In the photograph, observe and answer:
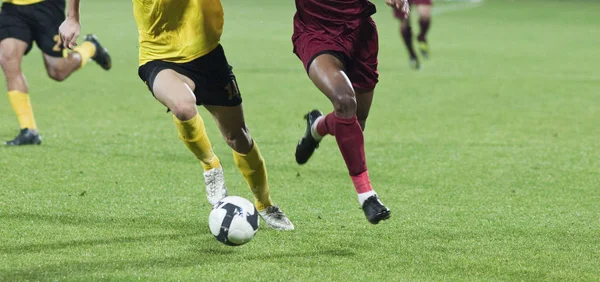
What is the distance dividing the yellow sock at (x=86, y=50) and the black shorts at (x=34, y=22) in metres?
0.76

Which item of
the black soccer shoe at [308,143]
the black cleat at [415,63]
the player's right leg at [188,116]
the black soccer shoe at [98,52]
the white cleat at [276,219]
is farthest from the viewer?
the black cleat at [415,63]

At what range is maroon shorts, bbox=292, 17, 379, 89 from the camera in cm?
598

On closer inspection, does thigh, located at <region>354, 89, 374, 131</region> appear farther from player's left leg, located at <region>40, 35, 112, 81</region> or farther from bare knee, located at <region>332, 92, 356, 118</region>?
player's left leg, located at <region>40, 35, 112, 81</region>

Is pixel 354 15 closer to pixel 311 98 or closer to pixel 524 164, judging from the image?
pixel 524 164

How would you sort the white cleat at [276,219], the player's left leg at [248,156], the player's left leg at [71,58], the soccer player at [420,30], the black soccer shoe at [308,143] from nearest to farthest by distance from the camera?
1. the player's left leg at [248,156]
2. the white cleat at [276,219]
3. the black soccer shoe at [308,143]
4. the player's left leg at [71,58]
5. the soccer player at [420,30]

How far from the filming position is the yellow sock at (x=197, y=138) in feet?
18.5

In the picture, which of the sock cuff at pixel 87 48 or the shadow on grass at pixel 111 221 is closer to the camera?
the shadow on grass at pixel 111 221

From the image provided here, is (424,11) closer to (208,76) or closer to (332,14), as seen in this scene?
(332,14)

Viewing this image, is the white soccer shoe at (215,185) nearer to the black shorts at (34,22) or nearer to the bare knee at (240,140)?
the bare knee at (240,140)

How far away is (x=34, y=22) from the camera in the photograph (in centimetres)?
938

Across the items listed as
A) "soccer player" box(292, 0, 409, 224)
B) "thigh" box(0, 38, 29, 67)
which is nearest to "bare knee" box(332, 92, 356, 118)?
"soccer player" box(292, 0, 409, 224)

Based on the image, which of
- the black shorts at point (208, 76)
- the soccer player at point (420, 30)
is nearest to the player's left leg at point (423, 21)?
the soccer player at point (420, 30)

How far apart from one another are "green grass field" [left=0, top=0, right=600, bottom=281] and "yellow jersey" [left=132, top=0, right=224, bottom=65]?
1.05 m

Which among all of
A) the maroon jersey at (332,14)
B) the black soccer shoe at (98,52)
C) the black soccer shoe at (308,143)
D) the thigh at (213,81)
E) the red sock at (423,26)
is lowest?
the red sock at (423,26)
